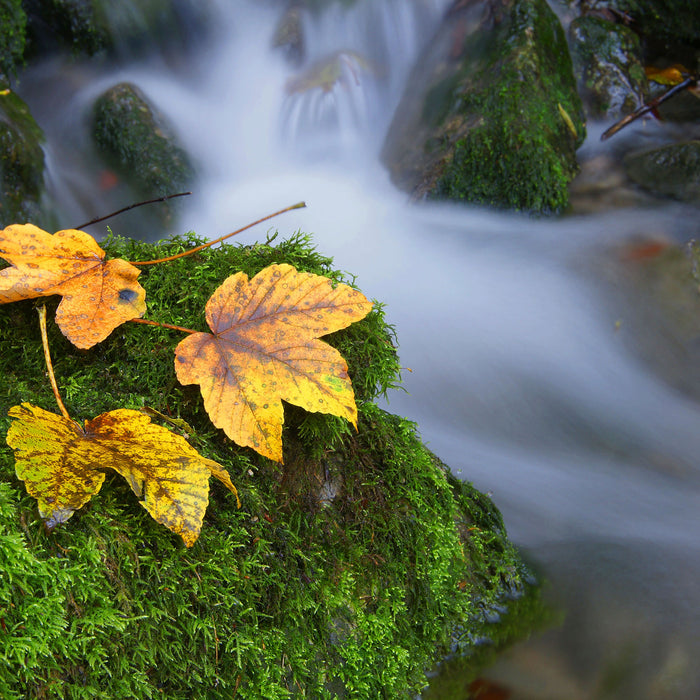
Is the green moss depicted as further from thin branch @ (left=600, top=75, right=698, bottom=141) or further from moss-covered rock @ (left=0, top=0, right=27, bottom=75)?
moss-covered rock @ (left=0, top=0, right=27, bottom=75)

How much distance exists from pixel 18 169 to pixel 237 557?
4.08 metres

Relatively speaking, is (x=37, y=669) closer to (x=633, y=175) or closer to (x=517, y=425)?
(x=517, y=425)

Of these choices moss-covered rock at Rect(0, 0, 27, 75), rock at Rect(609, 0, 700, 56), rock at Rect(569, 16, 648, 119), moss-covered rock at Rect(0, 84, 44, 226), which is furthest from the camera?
rock at Rect(609, 0, 700, 56)

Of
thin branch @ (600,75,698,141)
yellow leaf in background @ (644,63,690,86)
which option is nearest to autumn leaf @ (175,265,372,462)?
thin branch @ (600,75,698,141)

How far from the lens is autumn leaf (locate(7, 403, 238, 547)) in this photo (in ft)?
3.50

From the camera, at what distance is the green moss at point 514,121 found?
494cm

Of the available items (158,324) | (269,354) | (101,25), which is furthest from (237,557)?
(101,25)

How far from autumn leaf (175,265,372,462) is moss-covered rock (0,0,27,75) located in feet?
16.0

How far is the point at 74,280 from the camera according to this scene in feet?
4.85

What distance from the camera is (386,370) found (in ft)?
5.31

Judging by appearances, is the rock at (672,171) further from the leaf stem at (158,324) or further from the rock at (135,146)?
the leaf stem at (158,324)

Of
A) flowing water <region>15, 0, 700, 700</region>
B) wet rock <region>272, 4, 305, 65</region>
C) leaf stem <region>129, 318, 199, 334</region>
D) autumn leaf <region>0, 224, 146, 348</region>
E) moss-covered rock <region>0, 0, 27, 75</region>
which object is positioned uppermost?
moss-covered rock <region>0, 0, 27, 75</region>

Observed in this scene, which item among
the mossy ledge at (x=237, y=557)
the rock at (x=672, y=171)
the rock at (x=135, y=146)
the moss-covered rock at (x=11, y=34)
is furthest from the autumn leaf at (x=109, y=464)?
the rock at (x=672, y=171)

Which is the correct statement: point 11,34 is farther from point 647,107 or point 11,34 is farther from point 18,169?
point 647,107
